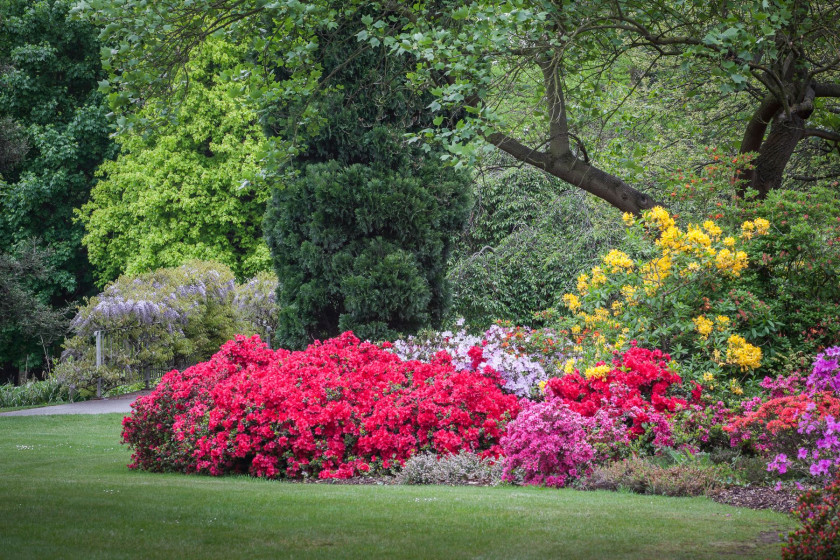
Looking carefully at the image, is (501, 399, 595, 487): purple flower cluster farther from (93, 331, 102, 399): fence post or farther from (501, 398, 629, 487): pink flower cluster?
(93, 331, 102, 399): fence post

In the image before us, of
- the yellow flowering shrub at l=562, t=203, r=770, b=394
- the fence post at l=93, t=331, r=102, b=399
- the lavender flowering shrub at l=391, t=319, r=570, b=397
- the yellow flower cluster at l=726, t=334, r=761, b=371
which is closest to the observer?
the yellow flower cluster at l=726, t=334, r=761, b=371

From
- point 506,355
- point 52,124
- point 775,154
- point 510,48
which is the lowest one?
point 506,355

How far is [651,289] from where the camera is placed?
7.96m

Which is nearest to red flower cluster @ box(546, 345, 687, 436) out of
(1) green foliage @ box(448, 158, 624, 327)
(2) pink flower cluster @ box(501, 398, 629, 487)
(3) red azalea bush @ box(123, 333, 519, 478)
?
(2) pink flower cluster @ box(501, 398, 629, 487)

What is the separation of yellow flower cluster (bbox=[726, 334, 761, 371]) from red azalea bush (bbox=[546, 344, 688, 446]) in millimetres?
490

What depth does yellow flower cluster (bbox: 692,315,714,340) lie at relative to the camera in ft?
24.7

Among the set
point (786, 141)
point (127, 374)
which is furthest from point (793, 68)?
point (127, 374)

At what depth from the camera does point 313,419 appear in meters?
7.47

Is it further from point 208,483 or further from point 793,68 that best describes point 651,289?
point 208,483

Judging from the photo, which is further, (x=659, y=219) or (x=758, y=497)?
(x=659, y=219)

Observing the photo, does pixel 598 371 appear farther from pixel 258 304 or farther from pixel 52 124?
pixel 52 124

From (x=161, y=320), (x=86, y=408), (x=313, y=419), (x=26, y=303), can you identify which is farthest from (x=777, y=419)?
(x=26, y=303)

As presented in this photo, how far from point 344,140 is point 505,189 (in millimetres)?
9014

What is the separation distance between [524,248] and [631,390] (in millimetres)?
10921
